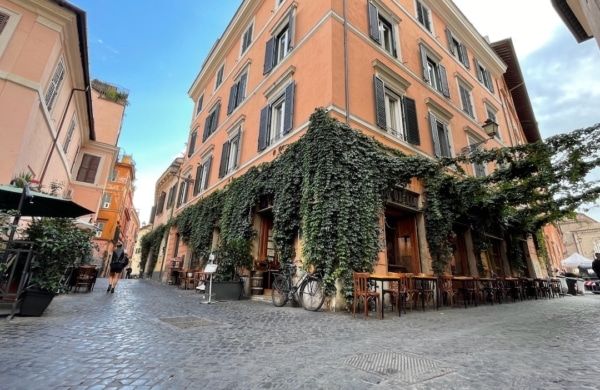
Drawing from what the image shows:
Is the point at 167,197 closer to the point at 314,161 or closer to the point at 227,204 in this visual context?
the point at 227,204

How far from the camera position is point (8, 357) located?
98.7 inches

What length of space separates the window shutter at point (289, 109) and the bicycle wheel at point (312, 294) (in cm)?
468

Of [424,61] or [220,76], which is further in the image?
[220,76]

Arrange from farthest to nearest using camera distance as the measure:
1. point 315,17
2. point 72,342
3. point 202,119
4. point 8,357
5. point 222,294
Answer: point 202,119, point 315,17, point 222,294, point 72,342, point 8,357

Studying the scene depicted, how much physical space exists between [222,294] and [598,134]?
964 cm

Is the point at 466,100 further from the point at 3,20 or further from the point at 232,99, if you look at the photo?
the point at 3,20

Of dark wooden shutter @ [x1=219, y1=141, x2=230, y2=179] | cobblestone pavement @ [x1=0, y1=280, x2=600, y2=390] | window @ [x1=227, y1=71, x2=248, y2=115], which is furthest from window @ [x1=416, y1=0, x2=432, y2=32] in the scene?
cobblestone pavement @ [x1=0, y1=280, x2=600, y2=390]

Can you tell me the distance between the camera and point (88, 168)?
56.6 feet

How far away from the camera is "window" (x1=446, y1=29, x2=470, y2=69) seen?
1401 cm

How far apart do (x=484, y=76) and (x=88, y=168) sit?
23.8 m

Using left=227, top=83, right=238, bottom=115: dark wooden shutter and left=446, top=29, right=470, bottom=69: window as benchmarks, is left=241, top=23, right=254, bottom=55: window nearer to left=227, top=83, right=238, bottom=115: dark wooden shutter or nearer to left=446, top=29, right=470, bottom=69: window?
left=227, top=83, right=238, bottom=115: dark wooden shutter

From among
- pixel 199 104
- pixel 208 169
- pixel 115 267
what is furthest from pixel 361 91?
pixel 199 104

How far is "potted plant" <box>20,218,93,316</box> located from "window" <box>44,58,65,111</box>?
606 centimetres

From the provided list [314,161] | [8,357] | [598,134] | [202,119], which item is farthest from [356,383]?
[202,119]
